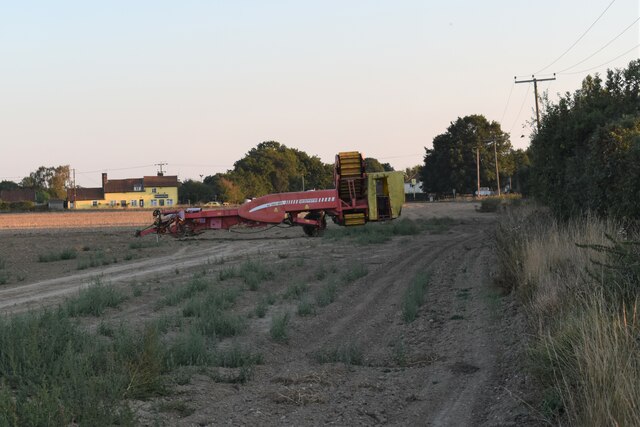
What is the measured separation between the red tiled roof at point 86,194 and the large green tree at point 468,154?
3192 inches

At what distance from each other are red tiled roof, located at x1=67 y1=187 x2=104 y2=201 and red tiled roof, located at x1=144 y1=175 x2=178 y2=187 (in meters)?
11.5

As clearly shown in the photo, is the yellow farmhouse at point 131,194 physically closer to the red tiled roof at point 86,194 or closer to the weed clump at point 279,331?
the red tiled roof at point 86,194

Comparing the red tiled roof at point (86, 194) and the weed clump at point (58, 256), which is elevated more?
the red tiled roof at point (86, 194)

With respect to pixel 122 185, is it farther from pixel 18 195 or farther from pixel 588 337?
pixel 588 337

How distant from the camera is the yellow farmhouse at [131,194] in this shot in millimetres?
145500

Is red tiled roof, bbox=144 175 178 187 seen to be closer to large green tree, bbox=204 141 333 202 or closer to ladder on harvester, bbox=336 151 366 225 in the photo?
large green tree, bbox=204 141 333 202

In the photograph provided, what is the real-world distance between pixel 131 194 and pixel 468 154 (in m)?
80.5

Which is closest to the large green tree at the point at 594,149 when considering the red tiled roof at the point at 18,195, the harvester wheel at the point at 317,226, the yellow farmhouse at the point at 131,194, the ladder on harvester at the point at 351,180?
the ladder on harvester at the point at 351,180

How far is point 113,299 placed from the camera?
12688 millimetres

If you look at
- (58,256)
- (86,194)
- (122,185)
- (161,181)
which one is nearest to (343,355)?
(58,256)

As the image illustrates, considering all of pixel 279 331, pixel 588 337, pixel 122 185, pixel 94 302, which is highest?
pixel 122 185

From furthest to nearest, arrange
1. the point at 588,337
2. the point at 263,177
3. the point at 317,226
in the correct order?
the point at 263,177 < the point at 317,226 < the point at 588,337

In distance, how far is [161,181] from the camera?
148m

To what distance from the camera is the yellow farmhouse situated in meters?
146
